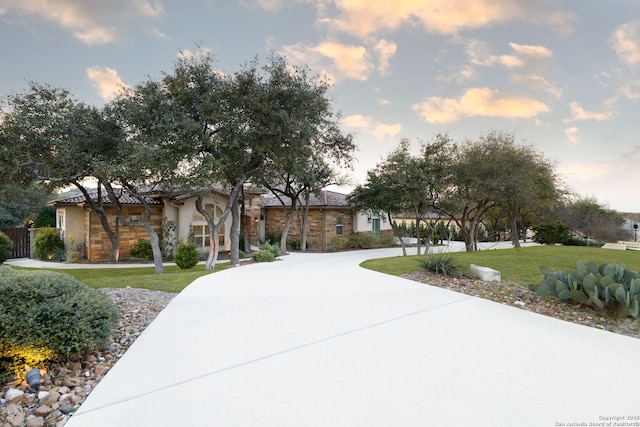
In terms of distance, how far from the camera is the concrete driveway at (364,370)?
228 cm

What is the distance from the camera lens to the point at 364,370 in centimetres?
294

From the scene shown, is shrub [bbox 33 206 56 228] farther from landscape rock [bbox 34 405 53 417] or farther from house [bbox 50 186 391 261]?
landscape rock [bbox 34 405 53 417]

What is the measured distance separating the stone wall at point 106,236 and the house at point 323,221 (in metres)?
7.06

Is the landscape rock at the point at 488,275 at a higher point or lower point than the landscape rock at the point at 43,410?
higher

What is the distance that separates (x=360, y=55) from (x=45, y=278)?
11.1 m

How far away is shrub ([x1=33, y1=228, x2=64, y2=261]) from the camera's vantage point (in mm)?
14492

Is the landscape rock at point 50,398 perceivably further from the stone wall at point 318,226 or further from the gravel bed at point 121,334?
the stone wall at point 318,226

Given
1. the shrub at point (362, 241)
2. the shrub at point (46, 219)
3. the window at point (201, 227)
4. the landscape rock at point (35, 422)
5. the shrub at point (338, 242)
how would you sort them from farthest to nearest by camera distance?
the shrub at point (362, 241) → the shrub at point (338, 242) → the shrub at point (46, 219) → the window at point (201, 227) → the landscape rock at point (35, 422)

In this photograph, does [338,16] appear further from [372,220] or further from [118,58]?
[372,220]

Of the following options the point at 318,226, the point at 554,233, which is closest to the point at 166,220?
the point at 318,226

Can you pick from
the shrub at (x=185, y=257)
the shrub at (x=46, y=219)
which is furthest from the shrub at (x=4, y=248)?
the shrub at (x=185, y=257)

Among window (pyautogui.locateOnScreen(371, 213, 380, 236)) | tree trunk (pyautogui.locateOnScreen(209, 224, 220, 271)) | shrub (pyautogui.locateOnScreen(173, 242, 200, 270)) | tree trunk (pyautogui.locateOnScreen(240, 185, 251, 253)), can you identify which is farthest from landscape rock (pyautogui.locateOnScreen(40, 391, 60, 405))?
window (pyautogui.locateOnScreen(371, 213, 380, 236))

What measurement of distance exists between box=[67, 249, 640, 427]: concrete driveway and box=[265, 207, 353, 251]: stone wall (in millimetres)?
13850

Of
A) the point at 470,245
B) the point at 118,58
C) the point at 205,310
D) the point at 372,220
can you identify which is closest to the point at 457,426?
the point at 205,310
